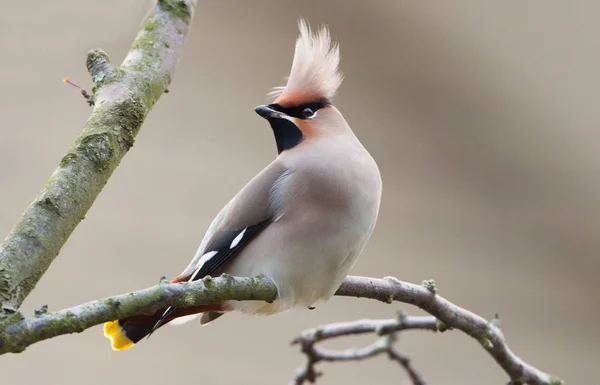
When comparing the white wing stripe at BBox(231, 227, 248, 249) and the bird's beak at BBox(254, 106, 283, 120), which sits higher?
the bird's beak at BBox(254, 106, 283, 120)

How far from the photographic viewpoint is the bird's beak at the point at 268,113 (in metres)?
2.84

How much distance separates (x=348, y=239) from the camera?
251cm

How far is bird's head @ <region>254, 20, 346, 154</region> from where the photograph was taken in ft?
9.62

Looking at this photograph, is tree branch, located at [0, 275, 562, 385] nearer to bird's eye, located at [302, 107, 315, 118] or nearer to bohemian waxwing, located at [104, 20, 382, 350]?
bohemian waxwing, located at [104, 20, 382, 350]

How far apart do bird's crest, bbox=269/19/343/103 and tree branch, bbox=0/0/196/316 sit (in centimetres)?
51

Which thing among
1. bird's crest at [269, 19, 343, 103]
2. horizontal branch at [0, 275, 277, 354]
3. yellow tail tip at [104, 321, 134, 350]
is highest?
bird's crest at [269, 19, 343, 103]

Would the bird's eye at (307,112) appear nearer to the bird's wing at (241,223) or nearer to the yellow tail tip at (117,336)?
the bird's wing at (241,223)

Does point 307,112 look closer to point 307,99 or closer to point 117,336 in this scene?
point 307,99

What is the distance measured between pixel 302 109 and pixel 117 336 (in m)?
1.04

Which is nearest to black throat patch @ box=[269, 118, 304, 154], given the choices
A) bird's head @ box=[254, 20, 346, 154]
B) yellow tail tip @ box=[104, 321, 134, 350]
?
bird's head @ box=[254, 20, 346, 154]

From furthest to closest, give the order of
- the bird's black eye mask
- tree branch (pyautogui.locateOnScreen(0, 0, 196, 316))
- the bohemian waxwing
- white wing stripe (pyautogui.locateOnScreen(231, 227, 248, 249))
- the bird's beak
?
the bird's black eye mask → the bird's beak → white wing stripe (pyautogui.locateOnScreen(231, 227, 248, 249)) → the bohemian waxwing → tree branch (pyautogui.locateOnScreen(0, 0, 196, 316))

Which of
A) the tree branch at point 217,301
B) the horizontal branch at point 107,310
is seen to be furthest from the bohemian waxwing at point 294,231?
the horizontal branch at point 107,310

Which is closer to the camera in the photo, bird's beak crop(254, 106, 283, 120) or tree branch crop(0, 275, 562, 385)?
tree branch crop(0, 275, 562, 385)

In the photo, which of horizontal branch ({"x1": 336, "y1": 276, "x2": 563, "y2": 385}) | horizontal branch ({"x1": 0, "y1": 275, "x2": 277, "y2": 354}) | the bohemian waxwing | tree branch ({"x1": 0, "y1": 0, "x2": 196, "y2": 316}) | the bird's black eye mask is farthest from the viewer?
the bird's black eye mask
